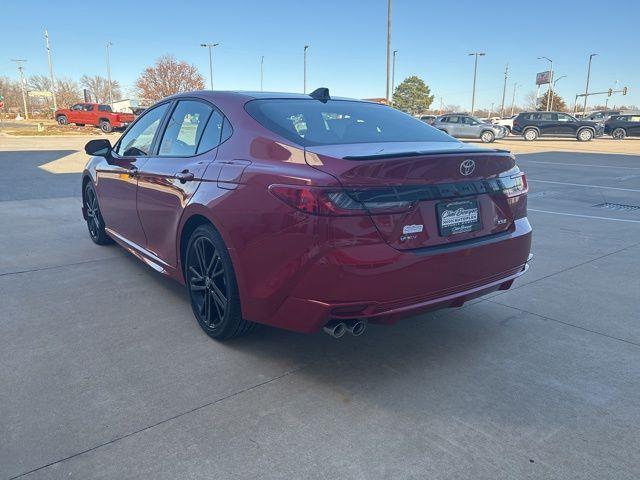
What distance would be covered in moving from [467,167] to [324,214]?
35.7 inches

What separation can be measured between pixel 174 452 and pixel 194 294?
140 cm

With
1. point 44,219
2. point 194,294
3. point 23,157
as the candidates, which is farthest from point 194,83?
point 194,294

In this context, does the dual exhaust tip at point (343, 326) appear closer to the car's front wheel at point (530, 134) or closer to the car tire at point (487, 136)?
the car tire at point (487, 136)

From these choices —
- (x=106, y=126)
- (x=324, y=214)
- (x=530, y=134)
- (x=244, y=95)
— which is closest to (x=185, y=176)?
(x=244, y=95)

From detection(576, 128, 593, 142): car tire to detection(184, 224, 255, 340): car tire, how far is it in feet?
109

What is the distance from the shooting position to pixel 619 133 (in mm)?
34125

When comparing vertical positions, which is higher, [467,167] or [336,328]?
[467,167]

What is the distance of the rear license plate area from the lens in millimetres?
2680

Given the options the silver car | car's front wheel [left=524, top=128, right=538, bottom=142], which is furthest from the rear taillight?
car's front wheel [left=524, top=128, right=538, bottom=142]

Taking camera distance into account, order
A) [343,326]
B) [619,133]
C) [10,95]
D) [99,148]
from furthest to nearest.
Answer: [10,95] → [619,133] → [99,148] → [343,326]

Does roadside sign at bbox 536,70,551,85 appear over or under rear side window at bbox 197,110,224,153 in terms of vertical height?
over

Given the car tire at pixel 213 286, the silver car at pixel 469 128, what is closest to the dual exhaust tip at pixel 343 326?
the car tire at pixel 213 286

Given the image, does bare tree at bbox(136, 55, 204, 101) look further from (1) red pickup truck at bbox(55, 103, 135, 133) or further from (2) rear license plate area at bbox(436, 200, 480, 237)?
(2) rear license plate area at bbox(436, 200, 480, 237)

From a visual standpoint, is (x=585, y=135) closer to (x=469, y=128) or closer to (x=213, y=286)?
(x=469, y=128)
